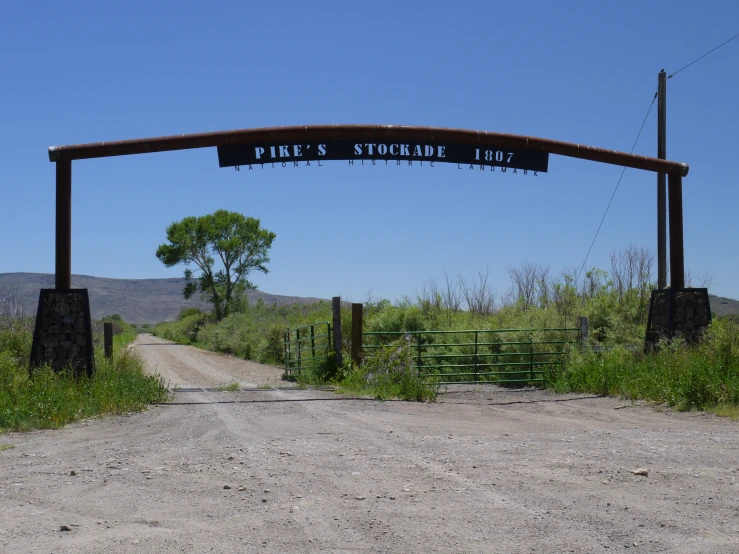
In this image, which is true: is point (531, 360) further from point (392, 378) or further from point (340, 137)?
point (340, 137)

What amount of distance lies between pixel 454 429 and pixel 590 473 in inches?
153

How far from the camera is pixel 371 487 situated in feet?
23.7

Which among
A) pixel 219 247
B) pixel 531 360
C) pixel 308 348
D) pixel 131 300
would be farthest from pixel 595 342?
pixel 131 300

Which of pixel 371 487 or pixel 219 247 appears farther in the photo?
pixel 219 247

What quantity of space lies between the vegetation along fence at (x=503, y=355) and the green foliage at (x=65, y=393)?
646cm

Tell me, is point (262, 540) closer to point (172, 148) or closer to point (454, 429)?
point (454, 429)

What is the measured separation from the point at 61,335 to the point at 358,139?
25.8 feet

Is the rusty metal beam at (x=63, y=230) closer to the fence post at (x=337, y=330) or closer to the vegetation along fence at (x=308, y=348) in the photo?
the fence post at (x=337, y=330)

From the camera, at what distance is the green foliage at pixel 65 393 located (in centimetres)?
1197

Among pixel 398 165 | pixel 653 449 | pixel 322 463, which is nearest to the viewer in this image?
pixel 322 463

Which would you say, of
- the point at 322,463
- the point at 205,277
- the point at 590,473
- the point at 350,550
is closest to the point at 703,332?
the point at 590,473

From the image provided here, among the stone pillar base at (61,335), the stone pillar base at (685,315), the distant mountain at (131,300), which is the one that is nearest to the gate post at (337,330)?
the stone pillar base at (61,335)

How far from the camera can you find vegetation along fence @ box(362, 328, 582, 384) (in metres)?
20.0

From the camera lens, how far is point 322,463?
27.5 ft
